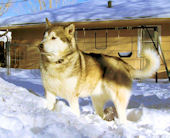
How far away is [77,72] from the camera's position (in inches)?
125

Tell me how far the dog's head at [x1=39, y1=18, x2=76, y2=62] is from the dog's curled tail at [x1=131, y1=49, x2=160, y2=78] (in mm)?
1253

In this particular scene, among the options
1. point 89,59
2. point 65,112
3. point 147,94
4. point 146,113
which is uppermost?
point 89,59

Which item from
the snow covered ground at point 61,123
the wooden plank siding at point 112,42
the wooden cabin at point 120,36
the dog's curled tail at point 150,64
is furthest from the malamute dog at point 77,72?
the wooden plank siding at point 112,42

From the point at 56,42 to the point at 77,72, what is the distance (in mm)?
549

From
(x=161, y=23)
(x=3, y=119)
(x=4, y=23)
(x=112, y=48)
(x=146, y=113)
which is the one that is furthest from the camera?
(x=4, y=23)

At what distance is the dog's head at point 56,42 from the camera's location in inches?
119

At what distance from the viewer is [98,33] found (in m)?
10.6

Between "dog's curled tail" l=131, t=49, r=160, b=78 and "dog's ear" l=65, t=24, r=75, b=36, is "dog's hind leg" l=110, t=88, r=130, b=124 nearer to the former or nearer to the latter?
"dog's curled tail" l=131, t=49, r=160, b=78

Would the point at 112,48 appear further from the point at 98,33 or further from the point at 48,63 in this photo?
the point at 48,63

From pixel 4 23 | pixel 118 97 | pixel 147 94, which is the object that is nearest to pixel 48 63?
pixel 118 97

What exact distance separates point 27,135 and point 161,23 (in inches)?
358

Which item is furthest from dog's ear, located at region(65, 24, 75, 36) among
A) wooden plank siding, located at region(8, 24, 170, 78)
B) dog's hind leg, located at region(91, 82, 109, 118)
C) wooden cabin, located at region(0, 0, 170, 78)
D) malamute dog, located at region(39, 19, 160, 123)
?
wooden plank siding, located at region(8, 24, 170, 78)

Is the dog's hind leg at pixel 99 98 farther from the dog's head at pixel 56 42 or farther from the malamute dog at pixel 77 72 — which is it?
the dog's head at pixel 56 42

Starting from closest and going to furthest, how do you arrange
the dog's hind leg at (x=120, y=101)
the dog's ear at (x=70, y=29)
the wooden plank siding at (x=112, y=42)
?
the dog's ear at (x=70, y=29) → the dog's hind leg at (x=120, y=101) → the wooden plank siding at (x=112, y=42)
